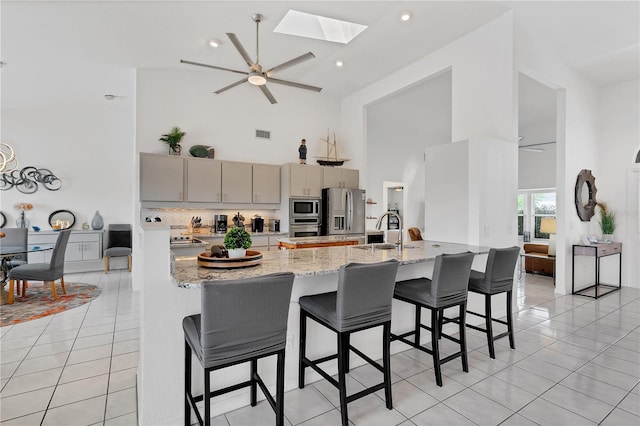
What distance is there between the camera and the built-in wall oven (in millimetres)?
5617

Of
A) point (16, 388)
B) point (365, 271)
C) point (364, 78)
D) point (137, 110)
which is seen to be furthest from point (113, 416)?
point (364, 78)

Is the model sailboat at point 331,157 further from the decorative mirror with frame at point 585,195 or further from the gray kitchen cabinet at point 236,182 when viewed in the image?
the decorative mirror with frame at point 585,195

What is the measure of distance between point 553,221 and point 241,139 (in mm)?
5703

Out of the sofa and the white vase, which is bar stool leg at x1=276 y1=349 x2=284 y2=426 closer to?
the white vase

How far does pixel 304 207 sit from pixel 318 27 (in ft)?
9.18

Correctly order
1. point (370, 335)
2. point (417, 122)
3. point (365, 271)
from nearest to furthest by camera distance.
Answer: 1. point (365, 271)
2. point (370, 335)
3. point (417, 122)

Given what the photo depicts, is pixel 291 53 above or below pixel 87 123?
above

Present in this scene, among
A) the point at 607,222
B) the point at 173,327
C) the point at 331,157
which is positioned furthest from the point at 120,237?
the point at 607,222

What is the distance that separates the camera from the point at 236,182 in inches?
213

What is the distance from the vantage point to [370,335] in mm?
2770

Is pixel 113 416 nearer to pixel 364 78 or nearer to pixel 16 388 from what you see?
pixel 16 388

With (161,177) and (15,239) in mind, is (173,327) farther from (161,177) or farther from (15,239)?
(15,239)

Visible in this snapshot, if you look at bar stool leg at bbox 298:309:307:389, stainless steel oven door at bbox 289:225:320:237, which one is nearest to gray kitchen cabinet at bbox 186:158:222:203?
stainless steel oven door at bbox 289:225:320:237

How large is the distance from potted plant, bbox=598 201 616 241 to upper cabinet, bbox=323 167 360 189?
14.0 ft
